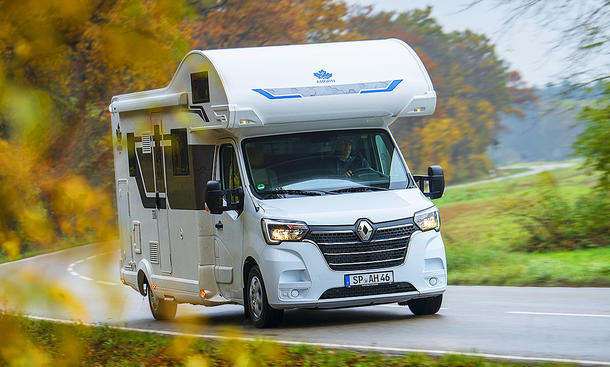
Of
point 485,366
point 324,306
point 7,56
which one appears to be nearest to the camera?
point 7,56

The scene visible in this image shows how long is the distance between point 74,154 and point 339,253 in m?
6.90

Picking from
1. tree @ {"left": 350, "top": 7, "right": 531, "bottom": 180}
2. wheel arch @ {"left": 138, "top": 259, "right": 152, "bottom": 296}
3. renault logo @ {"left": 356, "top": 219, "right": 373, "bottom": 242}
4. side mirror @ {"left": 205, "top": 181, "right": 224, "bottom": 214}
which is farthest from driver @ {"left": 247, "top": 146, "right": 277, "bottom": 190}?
tree @ {"left": 350, "top": 7, "right": 531, "bottom": 180}

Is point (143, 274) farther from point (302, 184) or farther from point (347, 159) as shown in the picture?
point (347, 159)

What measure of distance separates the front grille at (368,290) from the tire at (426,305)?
75 cm

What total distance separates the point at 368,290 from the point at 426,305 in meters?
1.29

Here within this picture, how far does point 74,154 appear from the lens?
4422mm

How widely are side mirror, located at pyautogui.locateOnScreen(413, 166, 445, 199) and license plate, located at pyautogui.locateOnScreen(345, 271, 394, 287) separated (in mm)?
1490

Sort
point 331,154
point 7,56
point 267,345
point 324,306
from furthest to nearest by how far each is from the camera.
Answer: point 331,154 → point 324,306 → point 267,345 → point 7,56

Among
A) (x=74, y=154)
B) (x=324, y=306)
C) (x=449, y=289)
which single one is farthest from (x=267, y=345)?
(x=449, y=289)

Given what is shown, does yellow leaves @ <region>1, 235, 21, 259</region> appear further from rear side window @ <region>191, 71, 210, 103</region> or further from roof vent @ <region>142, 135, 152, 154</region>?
rear side window @ <region>191, 71, 210, 103</region>

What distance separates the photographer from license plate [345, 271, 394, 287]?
11.1 metres

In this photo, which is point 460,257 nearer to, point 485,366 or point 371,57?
point 371,57

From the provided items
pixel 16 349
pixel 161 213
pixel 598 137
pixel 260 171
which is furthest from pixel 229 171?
pixel 16 349

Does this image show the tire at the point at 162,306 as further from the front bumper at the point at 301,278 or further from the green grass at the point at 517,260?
the green grass at the point at 517,260
